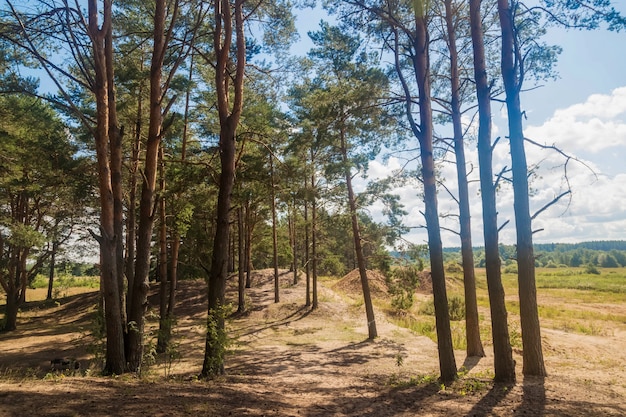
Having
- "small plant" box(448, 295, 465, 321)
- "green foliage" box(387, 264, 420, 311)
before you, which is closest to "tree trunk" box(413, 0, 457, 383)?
"green foliage" box(387, 264, 420, 311)

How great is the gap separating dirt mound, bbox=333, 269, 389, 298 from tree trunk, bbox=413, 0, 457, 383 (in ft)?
67.2

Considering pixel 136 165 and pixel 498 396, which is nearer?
pixel 498 396

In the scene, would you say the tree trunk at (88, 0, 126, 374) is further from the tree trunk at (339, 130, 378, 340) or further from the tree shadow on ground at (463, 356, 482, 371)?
the tree trunk at (339, 130, 378, 340)

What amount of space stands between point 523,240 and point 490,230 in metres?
0.57

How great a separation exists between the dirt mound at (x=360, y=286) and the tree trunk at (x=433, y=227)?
806 inches

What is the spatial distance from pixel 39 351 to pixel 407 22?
654 inches

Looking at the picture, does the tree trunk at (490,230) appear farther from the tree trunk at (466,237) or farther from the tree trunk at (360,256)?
the tree trunk at (360,256)

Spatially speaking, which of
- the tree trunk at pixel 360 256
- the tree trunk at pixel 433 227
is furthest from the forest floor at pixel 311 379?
the tree trunk at pixel 360 256

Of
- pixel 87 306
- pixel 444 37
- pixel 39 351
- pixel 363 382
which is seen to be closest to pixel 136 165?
pixel 39 351

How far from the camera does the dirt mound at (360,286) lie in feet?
91.1

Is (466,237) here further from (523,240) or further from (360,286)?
(360,286)

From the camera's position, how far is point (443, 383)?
6.64m

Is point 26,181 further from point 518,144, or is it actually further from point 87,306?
point 518,144

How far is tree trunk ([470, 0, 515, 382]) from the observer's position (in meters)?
6.57
